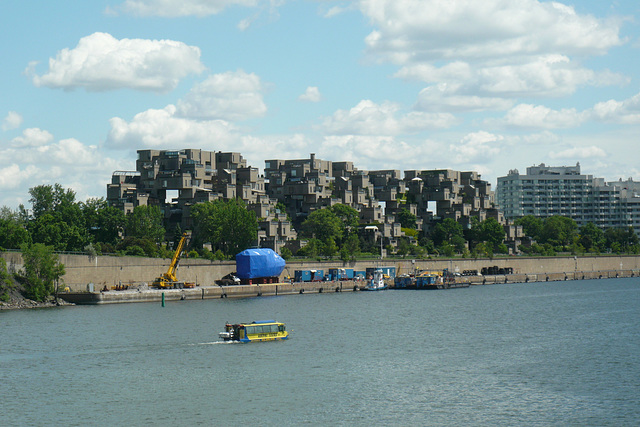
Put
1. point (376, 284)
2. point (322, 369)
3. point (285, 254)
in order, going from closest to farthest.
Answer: point (322, 369) < point (376, 284) < point (285, 254)

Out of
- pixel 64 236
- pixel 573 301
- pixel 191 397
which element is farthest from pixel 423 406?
pixel 64 236

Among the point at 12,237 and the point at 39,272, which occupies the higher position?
the point at 12,237

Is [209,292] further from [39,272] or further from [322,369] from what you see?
[322,369]

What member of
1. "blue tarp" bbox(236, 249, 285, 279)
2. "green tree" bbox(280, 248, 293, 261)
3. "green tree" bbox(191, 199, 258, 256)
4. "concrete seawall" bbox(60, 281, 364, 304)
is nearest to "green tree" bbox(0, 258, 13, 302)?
"concrete seawall" bbox(60, 281, 364, 304)

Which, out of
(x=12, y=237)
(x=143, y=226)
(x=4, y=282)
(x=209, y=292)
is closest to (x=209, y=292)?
(x=209, y=292)

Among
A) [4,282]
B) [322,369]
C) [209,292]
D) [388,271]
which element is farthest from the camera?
[388,271]

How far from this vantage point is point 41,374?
207 ft

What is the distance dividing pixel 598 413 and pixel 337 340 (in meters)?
34.7

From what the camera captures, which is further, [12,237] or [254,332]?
[12,237]

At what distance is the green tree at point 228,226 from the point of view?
579ft

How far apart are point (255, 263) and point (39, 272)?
43.8 m

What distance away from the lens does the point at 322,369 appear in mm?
64875

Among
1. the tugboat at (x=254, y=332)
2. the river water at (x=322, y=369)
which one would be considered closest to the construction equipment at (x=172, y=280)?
the river water at (x=322, y=369)

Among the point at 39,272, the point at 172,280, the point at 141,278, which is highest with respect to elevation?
the point at 39,272
